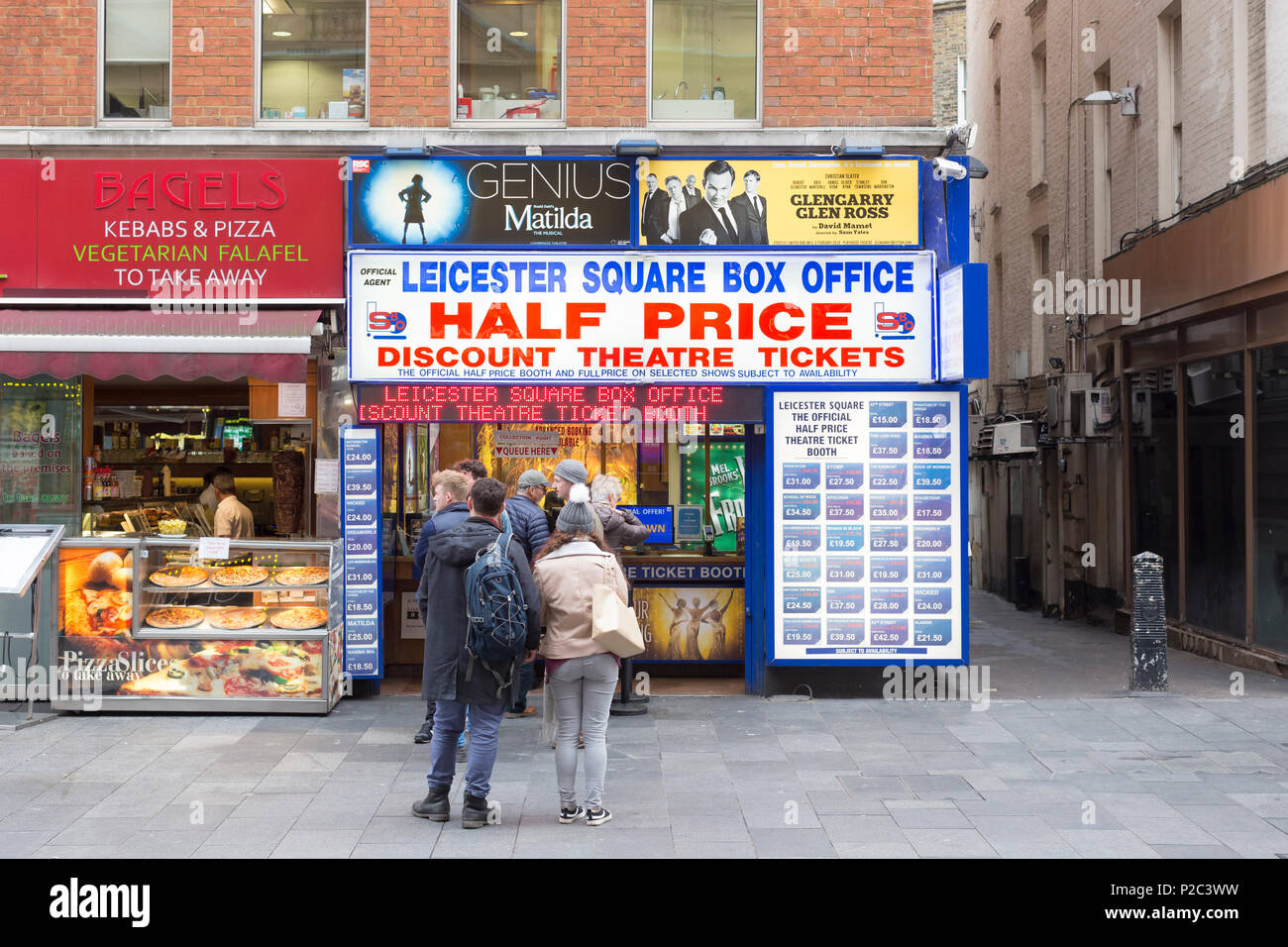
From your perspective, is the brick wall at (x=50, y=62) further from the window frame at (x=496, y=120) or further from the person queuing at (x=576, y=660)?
the person queuing at (x=576, y=660)

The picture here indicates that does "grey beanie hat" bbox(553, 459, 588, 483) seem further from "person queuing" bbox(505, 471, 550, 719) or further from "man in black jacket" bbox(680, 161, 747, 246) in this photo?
"man in black jacket" bbox(680, 161, 747, 246)

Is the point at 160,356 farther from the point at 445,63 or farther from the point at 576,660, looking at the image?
the point at 576,660

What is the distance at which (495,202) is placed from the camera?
10195 millimetres

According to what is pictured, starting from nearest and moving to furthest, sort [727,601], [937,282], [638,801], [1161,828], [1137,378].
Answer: [1161,828]
[638,801]
[937,282]
[727,601]
[1137,378]

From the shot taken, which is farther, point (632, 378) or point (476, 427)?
point (476, 427)

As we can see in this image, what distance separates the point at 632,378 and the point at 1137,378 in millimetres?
8608

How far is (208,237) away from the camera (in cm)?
1014

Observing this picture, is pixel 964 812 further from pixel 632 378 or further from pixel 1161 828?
pixel 632 378

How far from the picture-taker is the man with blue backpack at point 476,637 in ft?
21.1

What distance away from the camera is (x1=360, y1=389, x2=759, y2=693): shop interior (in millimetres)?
11203

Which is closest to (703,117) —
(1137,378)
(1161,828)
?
(1161,828)

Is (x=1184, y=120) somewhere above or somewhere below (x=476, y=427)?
above

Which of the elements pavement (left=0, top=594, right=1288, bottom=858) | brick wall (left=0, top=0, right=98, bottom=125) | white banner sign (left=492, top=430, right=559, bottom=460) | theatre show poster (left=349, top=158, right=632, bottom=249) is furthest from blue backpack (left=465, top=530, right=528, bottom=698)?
brick wall (left=0, top=0, right=98, bottom=125)

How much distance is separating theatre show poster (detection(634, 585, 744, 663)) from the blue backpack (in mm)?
4764
